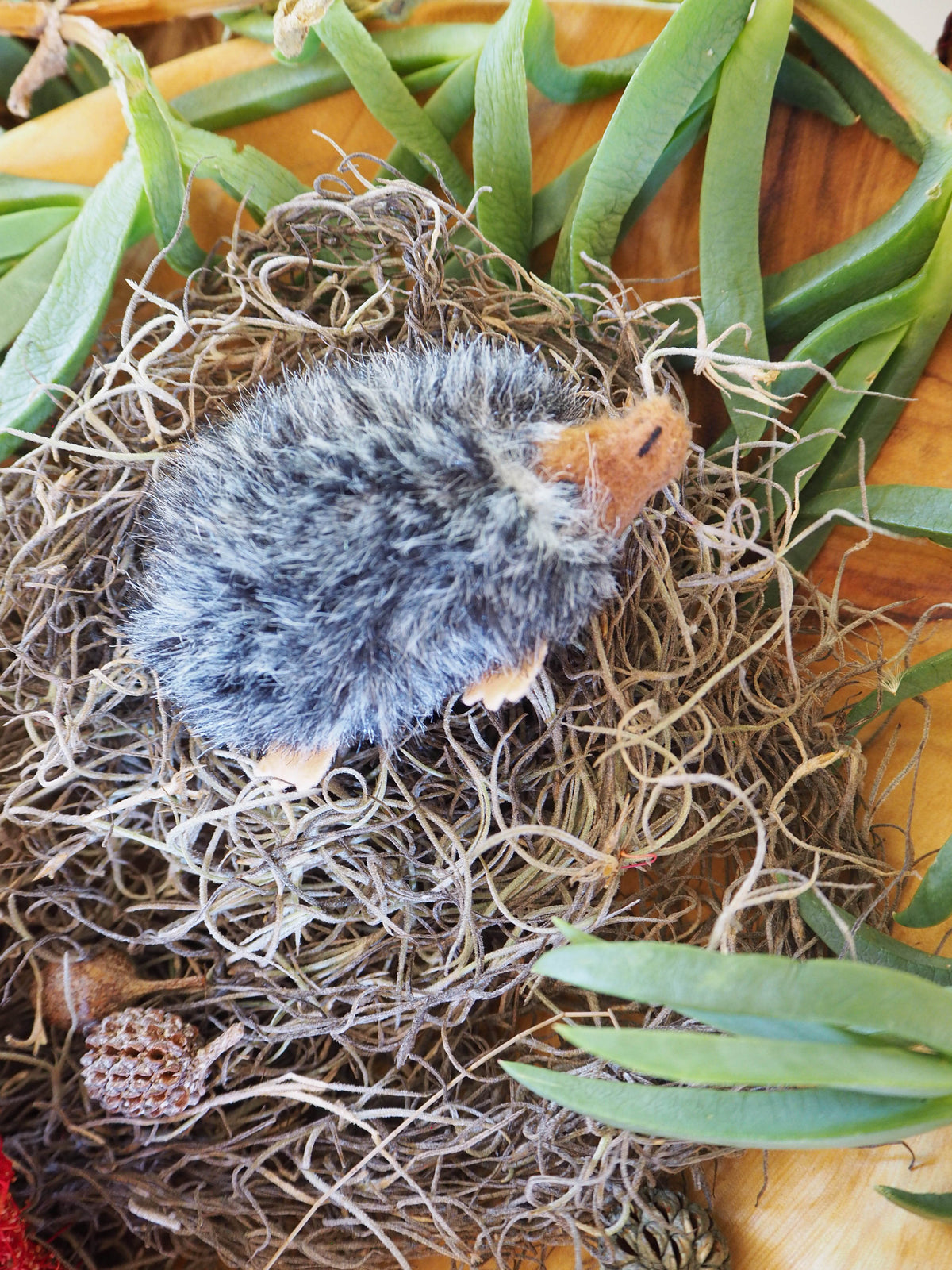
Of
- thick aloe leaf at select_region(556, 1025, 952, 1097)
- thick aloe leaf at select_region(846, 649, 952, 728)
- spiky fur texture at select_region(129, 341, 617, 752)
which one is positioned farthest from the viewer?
thick aloe leaf at select_region(846, 649, 952, 728)

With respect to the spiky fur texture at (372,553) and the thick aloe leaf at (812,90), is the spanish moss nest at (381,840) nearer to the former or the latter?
the spiky fur texture at (372,553)

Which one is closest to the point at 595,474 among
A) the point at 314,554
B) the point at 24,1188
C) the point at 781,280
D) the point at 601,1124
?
the point at 314,554

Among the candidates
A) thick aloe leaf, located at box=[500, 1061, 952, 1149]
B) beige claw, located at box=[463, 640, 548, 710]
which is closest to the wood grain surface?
thick aloe leaf, located at box=[500, 1061, 952, 1149]

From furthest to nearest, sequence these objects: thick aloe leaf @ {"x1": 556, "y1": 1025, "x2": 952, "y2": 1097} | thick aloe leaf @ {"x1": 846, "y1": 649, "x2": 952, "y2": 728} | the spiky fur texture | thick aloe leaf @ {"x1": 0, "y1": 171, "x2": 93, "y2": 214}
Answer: thick aloe leaf @ {"x1": 0, "y1": 171, "x2": 93, "y2": 214}, thick aloe leaf @ {"x1": 846, "y1": 649, "x2": 952, "y2": 728}, the spiky fur texture, thick aloe leaf @ {"x1": 556, "y1": 1025, "x2": 952, "y2": 1097}

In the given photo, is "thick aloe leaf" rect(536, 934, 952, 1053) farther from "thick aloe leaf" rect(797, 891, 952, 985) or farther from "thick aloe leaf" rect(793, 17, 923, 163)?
"thick aloe leaf" rect(793, 17, 923, 163)

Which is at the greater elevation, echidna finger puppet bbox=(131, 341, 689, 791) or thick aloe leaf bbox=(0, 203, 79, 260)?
thick aloe leaf bbox=(0, 203, 79, 260)

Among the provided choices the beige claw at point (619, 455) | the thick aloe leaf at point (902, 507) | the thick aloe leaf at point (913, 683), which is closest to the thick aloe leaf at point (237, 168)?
the beige claw at point (619, 455)

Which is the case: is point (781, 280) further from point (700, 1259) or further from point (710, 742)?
point (700, 1259)

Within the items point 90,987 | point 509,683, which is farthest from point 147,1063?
point 509,683
